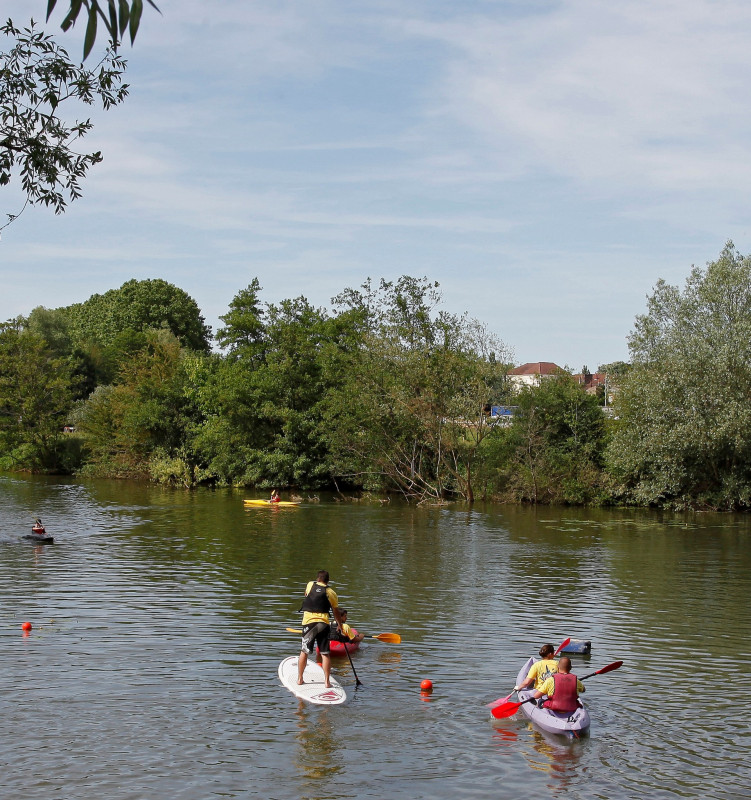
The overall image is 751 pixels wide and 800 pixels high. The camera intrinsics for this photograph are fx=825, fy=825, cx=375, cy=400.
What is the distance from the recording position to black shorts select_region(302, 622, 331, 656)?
47.0 feet

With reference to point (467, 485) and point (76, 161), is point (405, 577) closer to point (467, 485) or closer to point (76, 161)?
point (76, 161)

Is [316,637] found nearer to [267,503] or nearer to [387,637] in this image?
[387,637]

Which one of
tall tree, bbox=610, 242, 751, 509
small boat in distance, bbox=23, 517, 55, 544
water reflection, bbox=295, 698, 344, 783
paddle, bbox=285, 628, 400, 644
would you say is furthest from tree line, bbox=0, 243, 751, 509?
water reflection, bbox=295, 698, 344, 783

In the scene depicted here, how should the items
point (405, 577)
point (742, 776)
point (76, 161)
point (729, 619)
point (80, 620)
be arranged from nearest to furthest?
1. point (76, 161)
2. point (742, 776)
3. point (80, 620)
4. point (729, 619)
5. point (405, 577)

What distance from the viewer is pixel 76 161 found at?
404 inches

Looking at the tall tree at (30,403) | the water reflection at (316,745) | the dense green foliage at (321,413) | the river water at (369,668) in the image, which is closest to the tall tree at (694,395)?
the dense green foliage at (321,413)

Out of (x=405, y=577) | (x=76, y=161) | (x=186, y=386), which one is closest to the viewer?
(x=76, y=161)

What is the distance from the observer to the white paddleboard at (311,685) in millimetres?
13547

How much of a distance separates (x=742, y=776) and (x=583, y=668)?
4941mm

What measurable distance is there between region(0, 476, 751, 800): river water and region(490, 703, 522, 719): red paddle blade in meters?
0.14

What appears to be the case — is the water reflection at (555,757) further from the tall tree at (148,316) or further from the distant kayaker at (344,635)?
the tall tree at (148,316)

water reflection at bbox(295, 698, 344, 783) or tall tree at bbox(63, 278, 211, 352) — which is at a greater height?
tall tree at bbox(63, 278, 211, 352)

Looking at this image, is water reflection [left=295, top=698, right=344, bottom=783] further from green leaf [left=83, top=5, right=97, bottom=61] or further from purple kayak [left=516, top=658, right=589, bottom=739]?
green leaf [left=83, top=5, right=97, bottom=61]

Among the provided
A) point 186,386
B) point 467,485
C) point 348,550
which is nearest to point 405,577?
point 348,550
